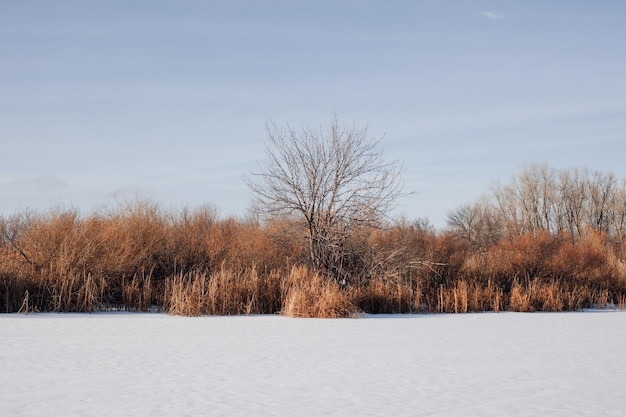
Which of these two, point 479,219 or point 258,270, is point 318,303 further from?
point 479,219

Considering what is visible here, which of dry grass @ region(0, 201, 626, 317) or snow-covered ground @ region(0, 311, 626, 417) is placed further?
dry grass @ region(0, 201, 626, 317)

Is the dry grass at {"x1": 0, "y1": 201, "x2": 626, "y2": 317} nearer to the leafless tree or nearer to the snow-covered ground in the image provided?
the snow-covered ground

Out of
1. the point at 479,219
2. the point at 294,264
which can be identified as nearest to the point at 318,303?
the point at 294,264

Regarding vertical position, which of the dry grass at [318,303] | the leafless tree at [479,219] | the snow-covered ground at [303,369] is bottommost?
the snow-covered ground at [303,369]

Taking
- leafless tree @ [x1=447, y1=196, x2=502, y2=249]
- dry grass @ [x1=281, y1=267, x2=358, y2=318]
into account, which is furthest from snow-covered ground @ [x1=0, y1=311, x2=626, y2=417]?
leafless tree @ [x1=447, y1=196, x2=502, y2=249]

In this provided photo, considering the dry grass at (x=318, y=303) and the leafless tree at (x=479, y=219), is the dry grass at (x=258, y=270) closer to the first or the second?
the dry grass at (x=318, y=303)

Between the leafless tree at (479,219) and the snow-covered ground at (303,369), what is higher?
the leafless tree at (479,219)

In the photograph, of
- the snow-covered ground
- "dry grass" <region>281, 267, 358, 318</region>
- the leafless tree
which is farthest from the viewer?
the leafless tree

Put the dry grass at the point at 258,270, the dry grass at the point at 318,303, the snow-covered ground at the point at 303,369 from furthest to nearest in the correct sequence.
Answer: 1. the dry grass at the point at 258,270
2. the dry grass at the point at 318,303
3. the snow-covered ground at the point at 303,369

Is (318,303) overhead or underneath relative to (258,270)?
underneath

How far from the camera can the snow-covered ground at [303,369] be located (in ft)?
19.5

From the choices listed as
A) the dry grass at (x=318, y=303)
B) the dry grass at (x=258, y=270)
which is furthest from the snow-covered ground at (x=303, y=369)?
the dry grass at (x=258, y=270)

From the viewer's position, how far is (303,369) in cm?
785

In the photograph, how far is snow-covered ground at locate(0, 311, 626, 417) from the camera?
594 centimetres
